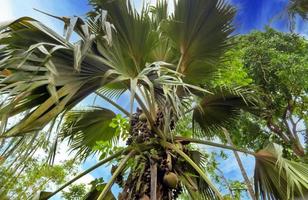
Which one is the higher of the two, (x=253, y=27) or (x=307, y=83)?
(x=253, y=27)

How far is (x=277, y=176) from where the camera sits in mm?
3104

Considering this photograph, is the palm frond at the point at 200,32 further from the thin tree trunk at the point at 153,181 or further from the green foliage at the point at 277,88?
the green foliage at the point at 277,88

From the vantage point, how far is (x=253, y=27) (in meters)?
8.68

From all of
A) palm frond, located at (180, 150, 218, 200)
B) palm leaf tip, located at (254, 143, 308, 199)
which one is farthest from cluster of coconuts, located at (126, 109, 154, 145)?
palm leaf tip, located at (254, 143, 308, 199)

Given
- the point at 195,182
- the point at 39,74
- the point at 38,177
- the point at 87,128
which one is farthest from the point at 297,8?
the point at 38,177

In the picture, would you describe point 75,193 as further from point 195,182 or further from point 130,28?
point 130,28

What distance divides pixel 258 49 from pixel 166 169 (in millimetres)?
5411

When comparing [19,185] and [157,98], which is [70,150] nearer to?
[157,98]

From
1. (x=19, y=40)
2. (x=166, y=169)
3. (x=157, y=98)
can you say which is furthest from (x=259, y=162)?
(x=19, y=40)

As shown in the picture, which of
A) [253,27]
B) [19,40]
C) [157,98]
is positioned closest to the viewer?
[19,40]

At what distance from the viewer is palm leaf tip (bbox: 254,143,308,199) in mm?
2782

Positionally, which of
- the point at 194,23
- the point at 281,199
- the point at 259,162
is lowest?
the point at 281,199

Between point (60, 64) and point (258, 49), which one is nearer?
point (60, 64)

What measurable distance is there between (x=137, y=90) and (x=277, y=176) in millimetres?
1413
